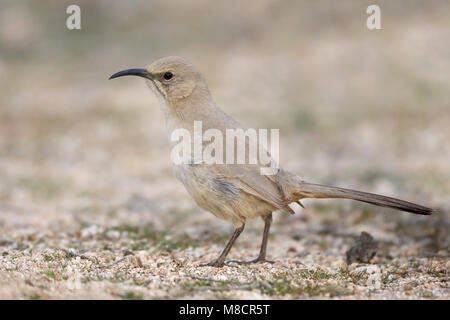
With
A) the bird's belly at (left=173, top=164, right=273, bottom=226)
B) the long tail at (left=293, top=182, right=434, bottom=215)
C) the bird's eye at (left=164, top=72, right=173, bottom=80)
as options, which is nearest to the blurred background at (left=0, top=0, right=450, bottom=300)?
the long tail at (left=293, top=182, right=434, bottom=215)

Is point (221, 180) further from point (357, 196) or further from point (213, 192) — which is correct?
point (357, 196)

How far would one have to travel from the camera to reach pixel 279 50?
14195mm

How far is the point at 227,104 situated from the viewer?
460 inches

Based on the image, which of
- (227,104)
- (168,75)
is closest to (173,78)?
(168,75)

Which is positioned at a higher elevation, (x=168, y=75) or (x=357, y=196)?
(x=168, y=75)

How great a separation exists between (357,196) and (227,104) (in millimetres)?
7043

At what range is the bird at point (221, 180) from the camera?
480 cm

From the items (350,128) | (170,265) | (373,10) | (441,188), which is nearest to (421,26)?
(373,10)

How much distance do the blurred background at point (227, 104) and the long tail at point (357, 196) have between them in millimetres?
1189

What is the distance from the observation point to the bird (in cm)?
480

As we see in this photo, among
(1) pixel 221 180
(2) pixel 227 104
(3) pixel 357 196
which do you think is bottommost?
(3) pixel 357 196

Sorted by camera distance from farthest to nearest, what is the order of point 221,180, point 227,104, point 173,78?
point 227,104 < point 173,78 < point 221,180

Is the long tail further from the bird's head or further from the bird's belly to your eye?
the bird's head
